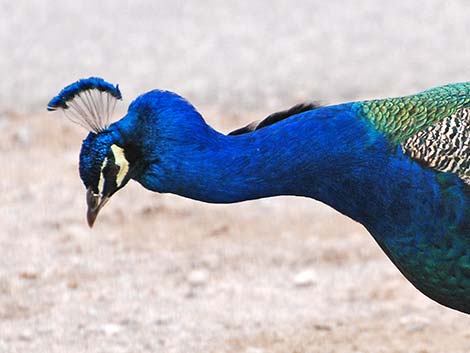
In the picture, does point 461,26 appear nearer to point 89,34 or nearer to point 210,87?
point 210,87

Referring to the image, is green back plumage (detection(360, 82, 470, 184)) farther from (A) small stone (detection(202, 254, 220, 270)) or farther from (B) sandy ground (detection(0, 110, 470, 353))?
(A) small stone (detection(202, 254, 220, 270))

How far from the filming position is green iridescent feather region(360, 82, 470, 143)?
3.83 metres

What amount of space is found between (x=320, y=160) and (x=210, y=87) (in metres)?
4.70

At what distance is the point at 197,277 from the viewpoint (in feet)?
19.0

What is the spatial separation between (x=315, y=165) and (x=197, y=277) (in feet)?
6.99

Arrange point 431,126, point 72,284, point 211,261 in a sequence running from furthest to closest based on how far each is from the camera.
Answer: point 211,261, point 72,284, point 431,126

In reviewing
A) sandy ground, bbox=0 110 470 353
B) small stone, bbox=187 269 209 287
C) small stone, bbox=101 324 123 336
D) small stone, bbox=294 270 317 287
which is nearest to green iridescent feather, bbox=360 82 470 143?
sandy ground, bbox=0 110 470 353

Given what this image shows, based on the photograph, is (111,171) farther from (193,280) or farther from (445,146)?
(193,280)

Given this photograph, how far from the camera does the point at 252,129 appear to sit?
3953 millimetres

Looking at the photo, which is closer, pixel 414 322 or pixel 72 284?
pixel 414 322

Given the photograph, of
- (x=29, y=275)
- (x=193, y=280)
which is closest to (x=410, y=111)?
(x=193, y=280)

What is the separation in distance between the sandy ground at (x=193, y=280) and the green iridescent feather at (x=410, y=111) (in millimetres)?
1335

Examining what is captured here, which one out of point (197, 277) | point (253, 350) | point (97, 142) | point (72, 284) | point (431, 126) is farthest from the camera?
point (197, 277)

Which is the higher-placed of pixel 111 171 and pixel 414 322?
pixel 111 171
